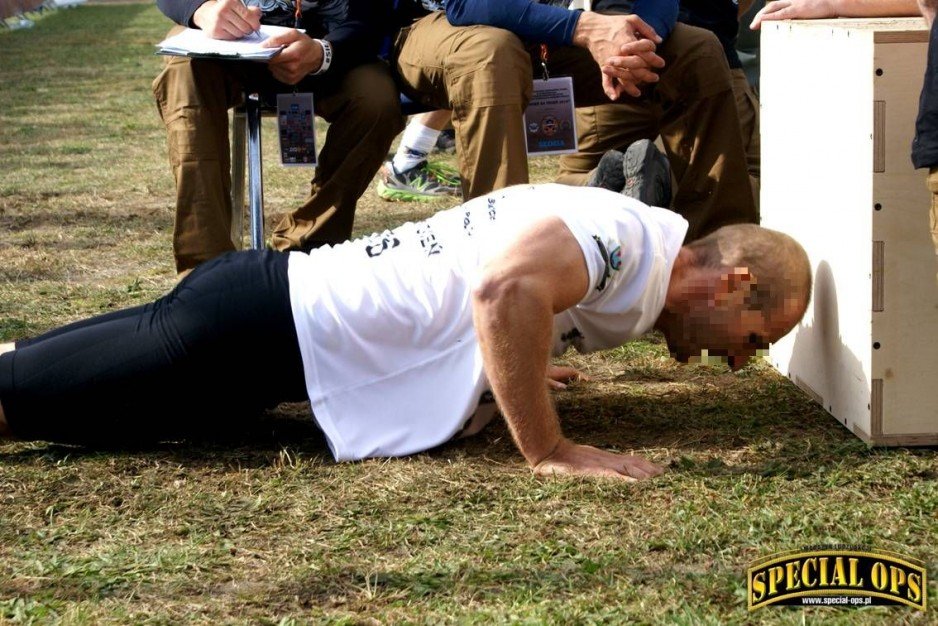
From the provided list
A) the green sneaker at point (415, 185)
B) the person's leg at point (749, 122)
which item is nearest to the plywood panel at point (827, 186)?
the person's leg at point (749, 122)

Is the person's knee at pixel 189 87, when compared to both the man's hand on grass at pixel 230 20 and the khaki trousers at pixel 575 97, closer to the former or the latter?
the man's hand on grass at pixel 230 20

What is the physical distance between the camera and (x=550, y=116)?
402cm

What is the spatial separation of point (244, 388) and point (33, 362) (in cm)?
43

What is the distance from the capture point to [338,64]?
4.04 metres

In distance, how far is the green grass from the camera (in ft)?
6.75

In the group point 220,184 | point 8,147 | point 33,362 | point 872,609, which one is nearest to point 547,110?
point 220,184

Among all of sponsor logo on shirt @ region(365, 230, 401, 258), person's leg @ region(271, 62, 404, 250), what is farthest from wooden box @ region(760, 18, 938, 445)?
person's leg @ region(271, 62, 404, 250)

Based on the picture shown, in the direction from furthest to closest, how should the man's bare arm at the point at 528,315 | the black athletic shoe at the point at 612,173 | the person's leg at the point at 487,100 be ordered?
the black athletic shoe at the point at 612,173, the person's leg at the point at 487,100, the man's bare arm at the point at 528,315

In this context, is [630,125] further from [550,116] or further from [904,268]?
[904,268]

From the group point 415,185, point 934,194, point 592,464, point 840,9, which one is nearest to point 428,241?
point 592,464

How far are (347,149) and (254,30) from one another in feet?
1.65

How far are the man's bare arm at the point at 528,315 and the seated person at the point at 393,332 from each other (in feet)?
0.04

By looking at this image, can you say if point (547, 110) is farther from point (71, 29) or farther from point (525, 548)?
point (71, 29)

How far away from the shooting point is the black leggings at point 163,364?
2.65m
